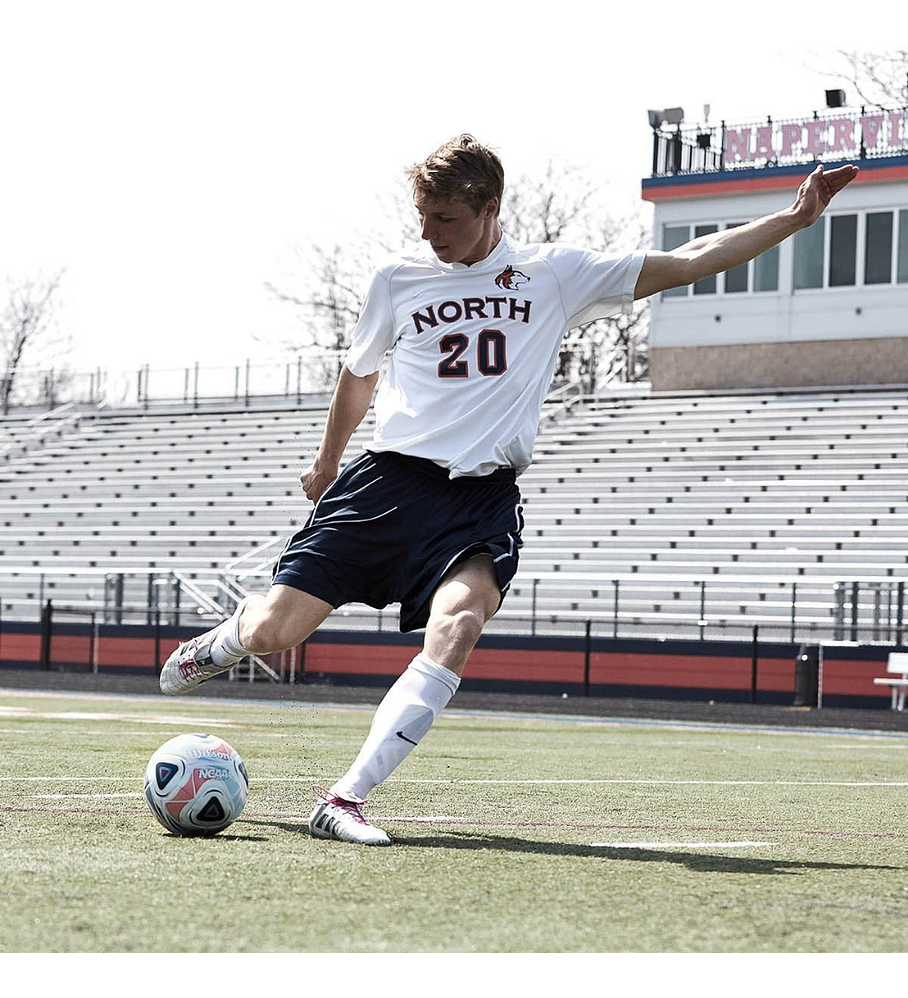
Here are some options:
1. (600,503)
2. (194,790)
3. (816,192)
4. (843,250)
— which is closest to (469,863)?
(194,790)

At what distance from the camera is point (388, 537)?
213 inches

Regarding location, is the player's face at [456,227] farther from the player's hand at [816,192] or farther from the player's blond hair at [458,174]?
the player's hand at [816,192]

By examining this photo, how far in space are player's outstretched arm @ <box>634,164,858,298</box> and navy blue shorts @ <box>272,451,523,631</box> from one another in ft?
2.69

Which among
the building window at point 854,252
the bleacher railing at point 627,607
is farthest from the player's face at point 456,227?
the building window at point 854,252

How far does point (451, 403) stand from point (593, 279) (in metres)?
0.64

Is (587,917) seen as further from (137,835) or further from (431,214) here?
(431,214)

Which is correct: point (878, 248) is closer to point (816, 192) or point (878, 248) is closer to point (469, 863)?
point (816, 192)

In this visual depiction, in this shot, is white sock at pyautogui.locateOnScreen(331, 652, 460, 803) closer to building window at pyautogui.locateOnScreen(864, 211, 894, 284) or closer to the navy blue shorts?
the navy blue shorts

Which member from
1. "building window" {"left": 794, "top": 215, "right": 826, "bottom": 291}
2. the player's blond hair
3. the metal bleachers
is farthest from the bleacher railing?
the player's blond hair

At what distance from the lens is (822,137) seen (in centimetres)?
3597

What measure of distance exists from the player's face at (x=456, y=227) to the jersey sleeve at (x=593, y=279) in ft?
0.97

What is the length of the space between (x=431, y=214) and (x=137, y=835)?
6.68ft

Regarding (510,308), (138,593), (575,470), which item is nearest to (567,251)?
(510,308)

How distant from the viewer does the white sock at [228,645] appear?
5613mm
